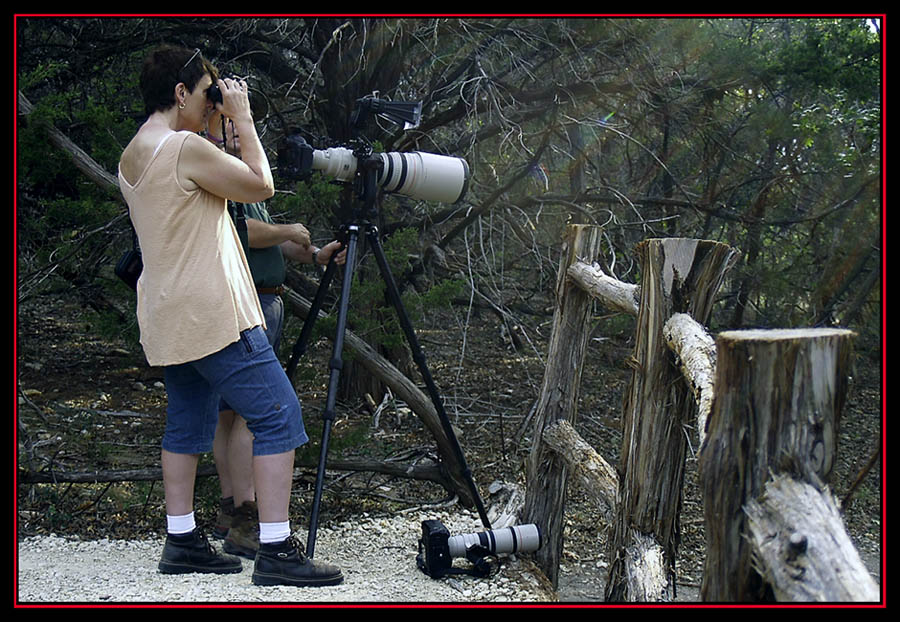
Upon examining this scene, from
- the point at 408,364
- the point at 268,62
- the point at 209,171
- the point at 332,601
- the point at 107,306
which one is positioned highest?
the point at 268,62

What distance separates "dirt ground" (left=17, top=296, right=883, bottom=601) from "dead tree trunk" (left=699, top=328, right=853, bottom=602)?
913 millimetres

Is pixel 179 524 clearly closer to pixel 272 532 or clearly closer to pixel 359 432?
pixel 272 532

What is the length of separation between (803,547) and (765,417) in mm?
193

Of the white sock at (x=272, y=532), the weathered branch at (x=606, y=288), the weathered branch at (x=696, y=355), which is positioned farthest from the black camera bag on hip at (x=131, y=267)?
the weathered branch at (x=696, y=355)

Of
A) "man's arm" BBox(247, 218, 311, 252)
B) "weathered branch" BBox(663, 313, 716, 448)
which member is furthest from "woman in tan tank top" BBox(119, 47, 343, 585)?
"weathered branch" BBox(663, 313, 716, 448)

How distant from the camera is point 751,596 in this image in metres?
1.25

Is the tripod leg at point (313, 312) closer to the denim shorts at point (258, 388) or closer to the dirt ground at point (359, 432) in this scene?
the dirt ground at point (359, 432)

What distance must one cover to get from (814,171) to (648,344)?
372 centimetres

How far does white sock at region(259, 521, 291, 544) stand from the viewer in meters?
2.40

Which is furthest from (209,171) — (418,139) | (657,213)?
(657,213)

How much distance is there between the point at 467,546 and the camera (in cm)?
277

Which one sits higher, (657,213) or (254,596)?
(657,213)

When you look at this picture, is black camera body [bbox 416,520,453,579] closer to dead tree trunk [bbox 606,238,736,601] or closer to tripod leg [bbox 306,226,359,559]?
tripod leg [bbox 306,226,359,559]

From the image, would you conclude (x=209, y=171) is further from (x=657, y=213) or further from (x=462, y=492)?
(x=657, y=213)
